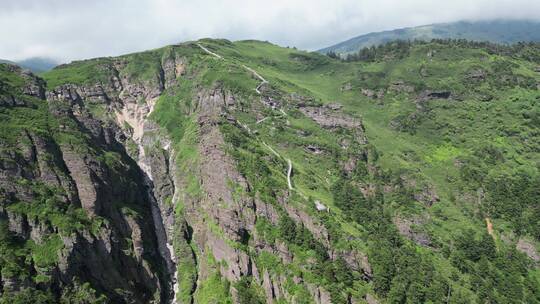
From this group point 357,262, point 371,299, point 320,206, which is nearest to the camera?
point 371,299

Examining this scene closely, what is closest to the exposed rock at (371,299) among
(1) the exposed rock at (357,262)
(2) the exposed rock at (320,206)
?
(1) the exposed rock at (357,262)

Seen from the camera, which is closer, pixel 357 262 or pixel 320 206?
pixel 357 262

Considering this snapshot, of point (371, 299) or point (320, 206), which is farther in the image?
point (320, 206)

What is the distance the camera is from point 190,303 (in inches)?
6845

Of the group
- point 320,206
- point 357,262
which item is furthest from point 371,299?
point 320,206

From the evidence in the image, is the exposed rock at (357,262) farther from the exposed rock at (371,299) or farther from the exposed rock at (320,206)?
the exposed rock at (320,206)

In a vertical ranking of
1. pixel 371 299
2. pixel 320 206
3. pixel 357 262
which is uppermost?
pixel 320 206

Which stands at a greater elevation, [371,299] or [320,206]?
[320,206]

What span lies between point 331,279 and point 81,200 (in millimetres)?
104588

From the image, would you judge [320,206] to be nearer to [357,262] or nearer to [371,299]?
[357,262]

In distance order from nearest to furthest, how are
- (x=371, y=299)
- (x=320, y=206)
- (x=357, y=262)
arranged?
(x=371, y=299), (x=357, y=262), (x=320, y=206)

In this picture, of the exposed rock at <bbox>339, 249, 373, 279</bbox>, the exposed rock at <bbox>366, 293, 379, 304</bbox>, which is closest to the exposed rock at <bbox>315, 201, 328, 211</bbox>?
the exposed rock at <bbox>339, 249, 373, 279</bbox>

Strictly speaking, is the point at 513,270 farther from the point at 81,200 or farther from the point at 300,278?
the point at 81,200

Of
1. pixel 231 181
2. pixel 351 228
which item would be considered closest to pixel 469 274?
pixel 351 228
